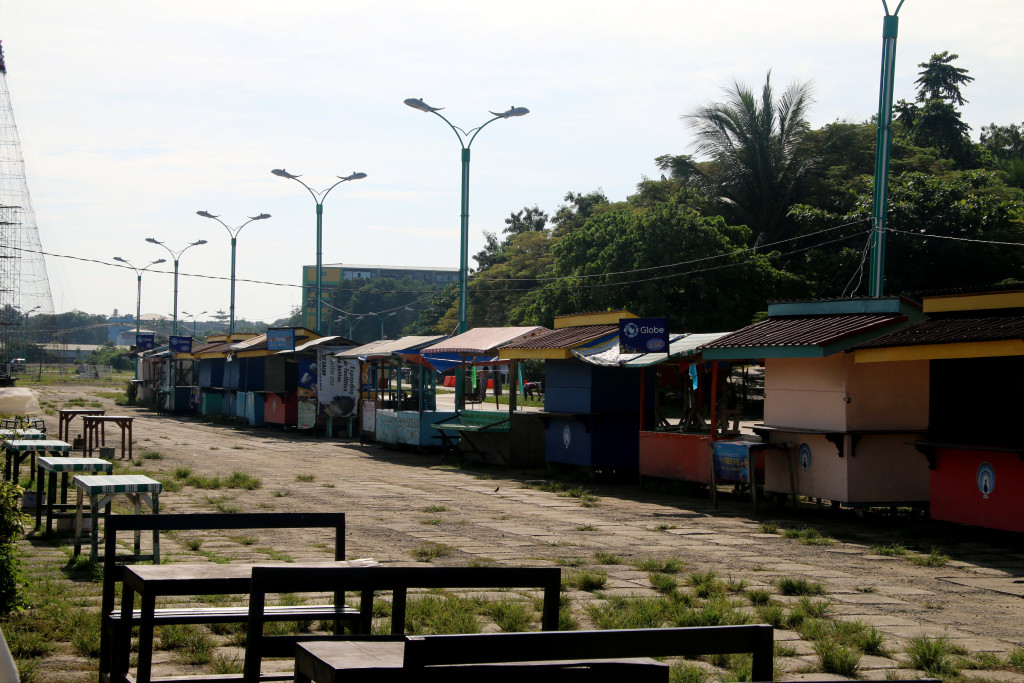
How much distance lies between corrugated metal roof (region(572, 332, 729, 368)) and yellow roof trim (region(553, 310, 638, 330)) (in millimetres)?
1234

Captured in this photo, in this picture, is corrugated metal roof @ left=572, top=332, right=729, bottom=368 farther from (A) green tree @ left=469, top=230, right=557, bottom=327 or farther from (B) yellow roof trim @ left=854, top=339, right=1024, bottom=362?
(A) green tree @ left=469, top=230, right=557, bottom=327

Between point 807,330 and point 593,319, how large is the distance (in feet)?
23.3

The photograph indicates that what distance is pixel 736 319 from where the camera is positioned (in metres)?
40.0

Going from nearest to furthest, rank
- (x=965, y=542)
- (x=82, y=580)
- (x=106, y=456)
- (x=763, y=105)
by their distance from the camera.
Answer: (x=82, y=580)
(x=965, y=542)
(x=106, y=456)
(x=763, y=105)

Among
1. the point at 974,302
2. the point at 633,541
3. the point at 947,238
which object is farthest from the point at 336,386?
the point at 974,302

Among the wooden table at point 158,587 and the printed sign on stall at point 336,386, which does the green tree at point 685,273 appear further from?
the wooden table at point 158,587

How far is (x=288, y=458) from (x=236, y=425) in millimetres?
15404

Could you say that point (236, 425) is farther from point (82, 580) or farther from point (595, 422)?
point (82, 580)

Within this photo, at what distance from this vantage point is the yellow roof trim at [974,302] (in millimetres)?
12600

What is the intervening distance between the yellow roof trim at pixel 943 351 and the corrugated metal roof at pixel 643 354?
138 inches

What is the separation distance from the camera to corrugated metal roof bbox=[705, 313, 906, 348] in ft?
46.2

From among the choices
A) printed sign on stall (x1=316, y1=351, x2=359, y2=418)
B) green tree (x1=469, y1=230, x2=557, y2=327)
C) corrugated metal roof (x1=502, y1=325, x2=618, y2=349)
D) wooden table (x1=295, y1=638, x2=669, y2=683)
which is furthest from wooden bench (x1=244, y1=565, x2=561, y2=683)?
green tree (x1=469, y1=230, x2=557, y2=327)

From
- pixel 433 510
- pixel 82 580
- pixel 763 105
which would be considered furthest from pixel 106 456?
pixel 763 105

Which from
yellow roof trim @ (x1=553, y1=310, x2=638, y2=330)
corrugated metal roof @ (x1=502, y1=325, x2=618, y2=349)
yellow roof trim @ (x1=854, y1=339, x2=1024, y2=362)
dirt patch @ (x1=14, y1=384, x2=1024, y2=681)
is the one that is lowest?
dirt patch @ (x1=14, y1=384, x2=1024, y2=681)
